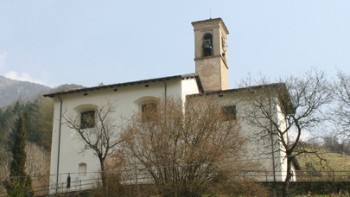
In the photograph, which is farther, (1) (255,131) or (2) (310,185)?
(1) (255,131)

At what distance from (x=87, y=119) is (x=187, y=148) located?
996cm

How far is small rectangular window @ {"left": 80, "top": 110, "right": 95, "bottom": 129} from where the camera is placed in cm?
2616

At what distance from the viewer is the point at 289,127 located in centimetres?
1969

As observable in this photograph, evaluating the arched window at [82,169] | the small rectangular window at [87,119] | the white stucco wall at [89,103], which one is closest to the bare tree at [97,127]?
the small rectangular window at [87,119]

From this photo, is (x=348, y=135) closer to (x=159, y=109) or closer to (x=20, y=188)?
(x=159, y=109)

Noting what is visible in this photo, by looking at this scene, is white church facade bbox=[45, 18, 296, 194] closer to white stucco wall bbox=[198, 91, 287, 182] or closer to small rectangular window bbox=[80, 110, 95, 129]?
white stucco wall bbox=[198, 91, 287, 182]

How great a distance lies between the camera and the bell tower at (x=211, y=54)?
29794mm

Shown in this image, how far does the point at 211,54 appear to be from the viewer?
3044 centimetres

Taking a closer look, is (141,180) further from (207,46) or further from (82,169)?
(207,46)

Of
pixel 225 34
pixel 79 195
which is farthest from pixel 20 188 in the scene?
pixel 225 34

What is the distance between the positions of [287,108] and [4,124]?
1994 inches

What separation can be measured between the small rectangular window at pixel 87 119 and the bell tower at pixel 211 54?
24.7 ft

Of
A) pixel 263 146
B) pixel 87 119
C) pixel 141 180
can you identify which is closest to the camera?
pixel 141 180

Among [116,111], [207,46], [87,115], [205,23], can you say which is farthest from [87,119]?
[205,23]
